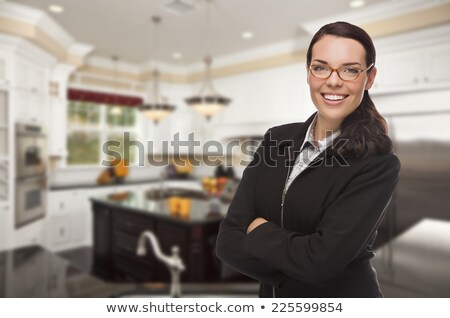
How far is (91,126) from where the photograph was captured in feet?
9.35

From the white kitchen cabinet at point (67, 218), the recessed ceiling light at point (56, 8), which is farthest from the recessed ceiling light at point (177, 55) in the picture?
the white kitchen cabinet at point (67, 218)

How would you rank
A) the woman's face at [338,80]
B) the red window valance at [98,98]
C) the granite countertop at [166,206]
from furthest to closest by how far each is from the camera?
the red window valance at [98,98] < the granite countertop at [166,206] < the woman's face at [338,80]

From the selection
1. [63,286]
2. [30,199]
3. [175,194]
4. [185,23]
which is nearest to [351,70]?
[63,286]

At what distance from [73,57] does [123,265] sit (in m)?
1.35

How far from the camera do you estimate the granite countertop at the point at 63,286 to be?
678 mm

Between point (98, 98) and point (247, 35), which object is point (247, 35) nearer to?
point (247, 35)

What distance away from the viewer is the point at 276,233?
327 millimetres

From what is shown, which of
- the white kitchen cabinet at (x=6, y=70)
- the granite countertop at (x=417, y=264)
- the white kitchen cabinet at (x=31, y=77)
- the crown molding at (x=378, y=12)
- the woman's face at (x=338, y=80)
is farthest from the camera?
the white kitchen cabinet at (x=31, y=77)

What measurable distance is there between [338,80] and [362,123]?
2.1 inches

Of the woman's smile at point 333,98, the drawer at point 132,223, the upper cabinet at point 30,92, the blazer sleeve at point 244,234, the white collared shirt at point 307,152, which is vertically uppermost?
the upper cabinet at point 30,92

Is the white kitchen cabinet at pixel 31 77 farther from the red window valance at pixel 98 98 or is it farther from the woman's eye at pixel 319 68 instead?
the woman's eye at pixel 319 68

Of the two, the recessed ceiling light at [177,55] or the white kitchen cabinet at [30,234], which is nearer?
the recessed ceiling light at [177,55]
